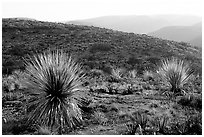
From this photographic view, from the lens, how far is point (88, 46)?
37531 millimetres

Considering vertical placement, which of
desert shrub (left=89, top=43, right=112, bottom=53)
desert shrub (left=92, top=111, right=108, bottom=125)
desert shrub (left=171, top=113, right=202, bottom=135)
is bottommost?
desert shrub (left=171, top=113, right=202, bottom=135)

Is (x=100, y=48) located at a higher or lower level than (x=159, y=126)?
higher

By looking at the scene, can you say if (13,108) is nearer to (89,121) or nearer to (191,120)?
(89,121)

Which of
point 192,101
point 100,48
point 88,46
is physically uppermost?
point 88,46

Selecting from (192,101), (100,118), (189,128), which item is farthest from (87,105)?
(192,101)

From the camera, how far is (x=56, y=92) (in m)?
8.47

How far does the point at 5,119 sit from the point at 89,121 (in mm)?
2147

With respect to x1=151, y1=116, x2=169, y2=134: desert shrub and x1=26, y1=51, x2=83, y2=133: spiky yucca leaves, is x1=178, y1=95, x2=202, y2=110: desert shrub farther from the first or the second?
x1=26, y1=51, x2=83, y2=133: spiky yucca leaves

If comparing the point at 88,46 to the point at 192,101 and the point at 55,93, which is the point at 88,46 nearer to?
the point at 192,101

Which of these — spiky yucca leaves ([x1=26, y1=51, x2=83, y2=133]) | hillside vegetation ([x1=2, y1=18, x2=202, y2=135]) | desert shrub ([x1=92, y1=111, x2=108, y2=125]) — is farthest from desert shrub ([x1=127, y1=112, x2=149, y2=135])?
spiky yucca leaves ([x1=26, y1=51, x2=83, y2=133])

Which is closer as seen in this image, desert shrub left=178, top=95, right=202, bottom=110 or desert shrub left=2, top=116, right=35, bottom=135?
desert shrub left=2, top=116, right=35, bottom=135

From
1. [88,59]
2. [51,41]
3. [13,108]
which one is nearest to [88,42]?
[51,41]

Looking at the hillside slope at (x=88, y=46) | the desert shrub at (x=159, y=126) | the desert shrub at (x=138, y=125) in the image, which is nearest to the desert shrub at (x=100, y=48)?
the hillside slope at (x=88, y=46)

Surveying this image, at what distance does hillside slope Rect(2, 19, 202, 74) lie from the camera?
31.1 m
